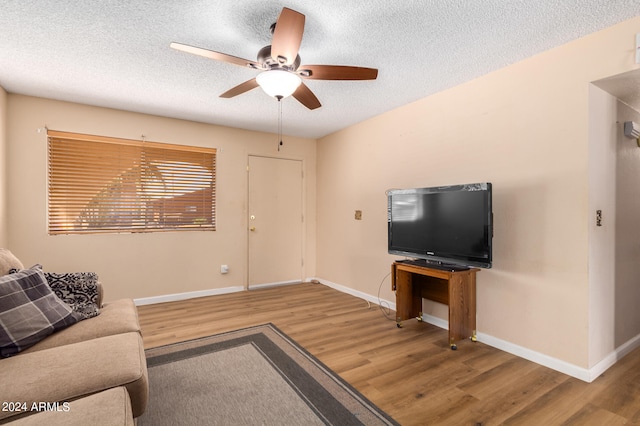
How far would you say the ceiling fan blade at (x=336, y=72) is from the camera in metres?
2.02

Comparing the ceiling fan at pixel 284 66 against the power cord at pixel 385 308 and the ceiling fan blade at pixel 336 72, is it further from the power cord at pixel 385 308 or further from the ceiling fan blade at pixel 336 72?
the power cord at pixel 385 308

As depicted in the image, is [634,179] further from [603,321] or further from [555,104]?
[603,321]

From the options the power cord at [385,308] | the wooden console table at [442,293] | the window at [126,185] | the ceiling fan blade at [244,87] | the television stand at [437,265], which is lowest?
the power cord at [385,308]

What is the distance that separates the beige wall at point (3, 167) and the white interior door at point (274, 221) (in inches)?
105

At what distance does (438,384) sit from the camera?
210cm

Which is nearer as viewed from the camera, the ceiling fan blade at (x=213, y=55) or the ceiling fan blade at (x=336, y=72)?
the ceiling fan blade at (x=213, y=55)

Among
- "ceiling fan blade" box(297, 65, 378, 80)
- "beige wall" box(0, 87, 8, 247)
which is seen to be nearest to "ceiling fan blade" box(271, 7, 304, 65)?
"ceiling fan blade" box(297, 65, 378, 80)

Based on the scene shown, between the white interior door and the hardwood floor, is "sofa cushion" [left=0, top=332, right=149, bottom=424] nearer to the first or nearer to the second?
the hardwood floor

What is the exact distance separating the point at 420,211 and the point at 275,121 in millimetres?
2380

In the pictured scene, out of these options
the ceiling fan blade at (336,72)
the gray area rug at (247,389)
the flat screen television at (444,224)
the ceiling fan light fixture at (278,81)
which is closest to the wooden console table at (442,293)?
the flat screen television at (444,224)

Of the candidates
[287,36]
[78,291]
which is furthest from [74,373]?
[287,36]

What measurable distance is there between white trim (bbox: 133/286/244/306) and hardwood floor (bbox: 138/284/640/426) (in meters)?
0.21

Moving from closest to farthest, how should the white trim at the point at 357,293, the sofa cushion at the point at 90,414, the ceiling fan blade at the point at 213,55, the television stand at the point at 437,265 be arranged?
the sofa cushion at the point at 90,414 < the ceiling fan blade at the point at 213,55 < the television stand at the point at 437,265 < the white trim at the point at 357,293

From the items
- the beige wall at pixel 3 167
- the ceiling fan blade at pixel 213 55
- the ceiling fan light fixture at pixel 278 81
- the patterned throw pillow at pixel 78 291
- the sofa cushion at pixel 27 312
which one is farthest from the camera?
the beige wall at pixel 3 167
